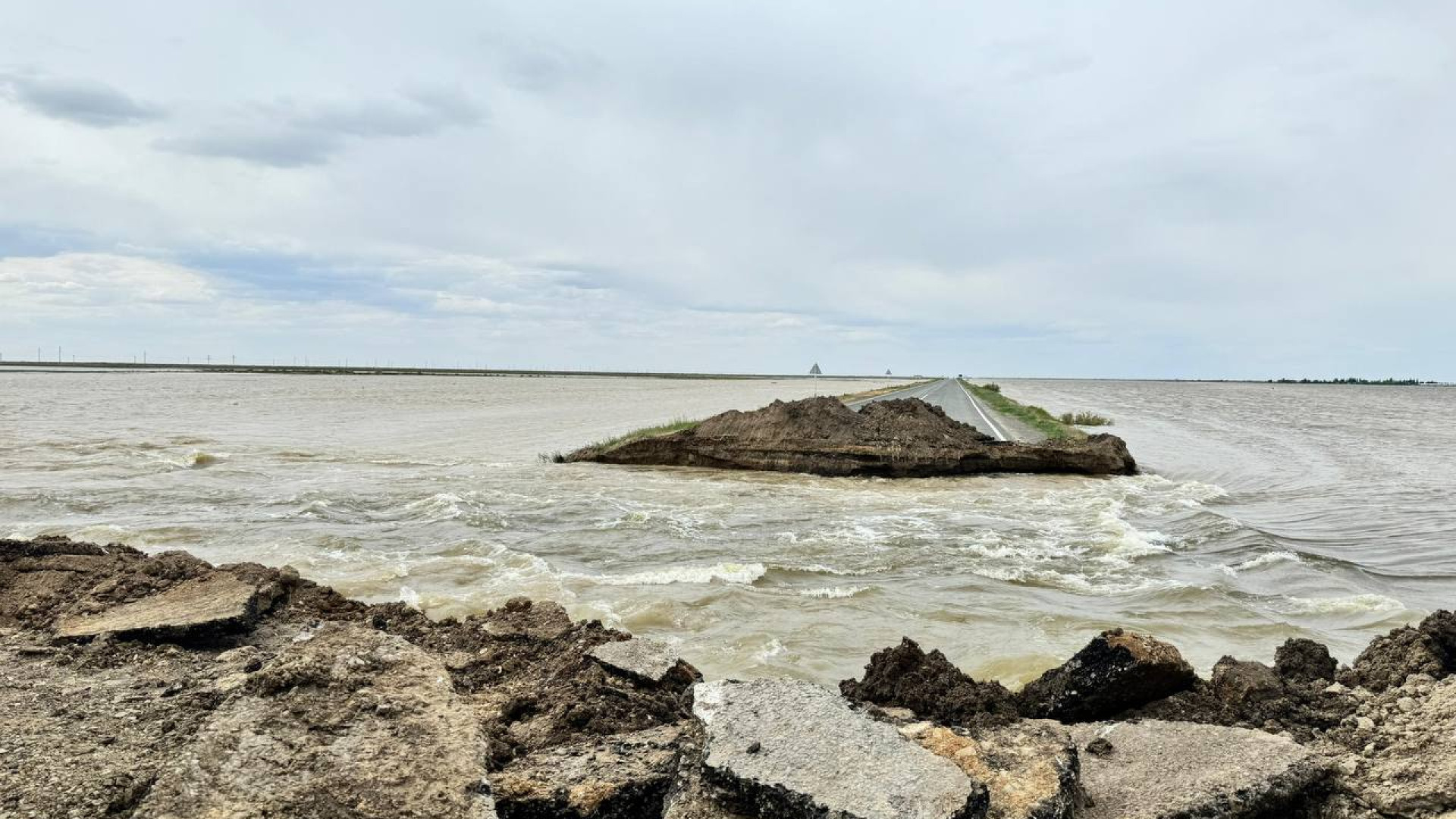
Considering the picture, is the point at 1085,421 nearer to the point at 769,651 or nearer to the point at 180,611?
the point at 769,651

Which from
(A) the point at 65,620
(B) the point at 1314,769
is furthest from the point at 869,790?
(A) the point at 65,620

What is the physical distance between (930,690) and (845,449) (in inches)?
743

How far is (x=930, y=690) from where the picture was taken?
5.36 meters

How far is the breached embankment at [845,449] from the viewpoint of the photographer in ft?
77.5

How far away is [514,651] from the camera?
6129mm

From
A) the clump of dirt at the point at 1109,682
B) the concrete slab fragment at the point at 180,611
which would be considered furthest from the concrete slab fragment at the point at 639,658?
the concrete slab fragment at the point at 180,611

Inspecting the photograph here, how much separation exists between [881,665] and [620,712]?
1.86 metres

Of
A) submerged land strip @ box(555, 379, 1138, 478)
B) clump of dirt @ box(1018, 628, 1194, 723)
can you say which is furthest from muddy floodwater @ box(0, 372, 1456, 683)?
clump of dirt @ box(1018, 628, 1194, 723)

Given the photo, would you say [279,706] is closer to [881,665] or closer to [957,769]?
[957,769]

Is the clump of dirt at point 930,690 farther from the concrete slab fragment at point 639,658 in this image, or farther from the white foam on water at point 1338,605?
the white foam on water at point 1338,605

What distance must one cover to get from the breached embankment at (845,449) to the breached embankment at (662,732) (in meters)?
17.8

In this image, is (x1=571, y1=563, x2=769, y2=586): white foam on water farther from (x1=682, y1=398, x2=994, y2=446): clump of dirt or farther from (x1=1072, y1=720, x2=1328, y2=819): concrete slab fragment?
(x1=682, y1=398, x2=994, y2=446): clump of dirt

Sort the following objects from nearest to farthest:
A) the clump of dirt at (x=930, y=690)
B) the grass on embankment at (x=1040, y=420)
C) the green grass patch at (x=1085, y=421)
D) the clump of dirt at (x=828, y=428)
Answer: the clump of dirt at (x=930, y=690)
the clump of dirt at (x=828, y=428)
the grass on embankment at (x=1040, y=420)
the green grass patch at (x=1085, y=421)

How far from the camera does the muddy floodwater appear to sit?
8.96 meters
